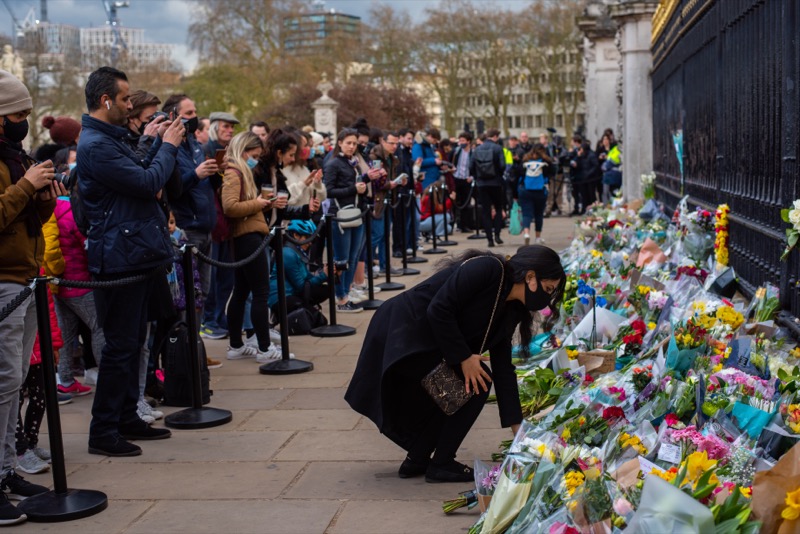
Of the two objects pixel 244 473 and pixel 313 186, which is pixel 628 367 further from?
A: pixel 313 186

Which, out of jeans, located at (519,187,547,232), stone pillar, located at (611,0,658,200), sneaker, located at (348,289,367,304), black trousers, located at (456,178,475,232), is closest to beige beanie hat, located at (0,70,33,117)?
sneaker, located at (348,289,367,304)

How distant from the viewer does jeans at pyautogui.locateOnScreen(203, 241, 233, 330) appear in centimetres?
893

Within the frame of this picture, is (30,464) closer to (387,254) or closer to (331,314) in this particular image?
(331,314)

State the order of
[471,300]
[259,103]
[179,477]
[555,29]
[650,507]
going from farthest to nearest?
[555,29], [259,103], [179,477], [471,300], [650,507]

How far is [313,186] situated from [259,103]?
4488cm

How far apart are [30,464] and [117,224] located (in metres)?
1.31

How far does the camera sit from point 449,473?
17.1 feet

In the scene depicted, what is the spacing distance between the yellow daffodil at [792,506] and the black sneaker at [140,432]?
3.89 m

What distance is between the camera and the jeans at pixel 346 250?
11.0 m

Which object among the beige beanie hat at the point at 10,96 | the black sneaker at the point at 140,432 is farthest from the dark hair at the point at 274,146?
the beige beanie hat at the point at 10,96

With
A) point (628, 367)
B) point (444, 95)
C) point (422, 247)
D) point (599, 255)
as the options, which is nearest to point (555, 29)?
point (444, 95)

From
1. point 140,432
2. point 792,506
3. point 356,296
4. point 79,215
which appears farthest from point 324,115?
point 792,506

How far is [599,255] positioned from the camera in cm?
999

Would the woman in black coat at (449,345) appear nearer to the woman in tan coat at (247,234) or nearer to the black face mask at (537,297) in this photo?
the black face mask at (537,297)
